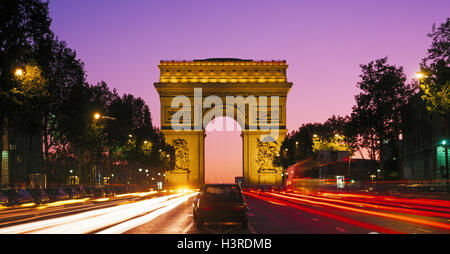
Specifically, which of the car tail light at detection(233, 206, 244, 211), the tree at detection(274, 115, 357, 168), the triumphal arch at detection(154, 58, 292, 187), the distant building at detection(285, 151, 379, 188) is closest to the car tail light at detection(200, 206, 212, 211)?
the car tail light at detection(233, 206, 244, 211)

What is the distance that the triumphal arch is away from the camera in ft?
351

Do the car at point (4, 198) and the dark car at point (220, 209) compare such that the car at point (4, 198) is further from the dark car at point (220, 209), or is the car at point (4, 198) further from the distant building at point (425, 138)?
the distant building at point (425, 138)

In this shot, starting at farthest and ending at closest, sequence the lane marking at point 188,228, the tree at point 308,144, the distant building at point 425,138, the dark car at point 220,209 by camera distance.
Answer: the tree at point 308,144 → the distant building at point 425,138 → the dark car at point 220,209 → the lane marking at point 188,228

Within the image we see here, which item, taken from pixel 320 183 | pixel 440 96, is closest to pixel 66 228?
pixel 440 96

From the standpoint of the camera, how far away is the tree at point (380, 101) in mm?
73750

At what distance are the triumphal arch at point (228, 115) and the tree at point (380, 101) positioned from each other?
32.5 metres

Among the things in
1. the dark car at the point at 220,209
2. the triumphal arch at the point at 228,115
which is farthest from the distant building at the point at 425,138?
the dark car at the point at 220,209

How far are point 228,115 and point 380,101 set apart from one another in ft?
129

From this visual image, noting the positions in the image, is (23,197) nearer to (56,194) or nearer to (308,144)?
(56,194)

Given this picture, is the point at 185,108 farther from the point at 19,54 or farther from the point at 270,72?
the point at 19,54

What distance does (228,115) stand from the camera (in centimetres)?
10888

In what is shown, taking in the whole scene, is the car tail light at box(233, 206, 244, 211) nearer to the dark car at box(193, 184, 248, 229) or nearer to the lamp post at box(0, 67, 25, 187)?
the dark car at box(193, 184, 248, 229)
